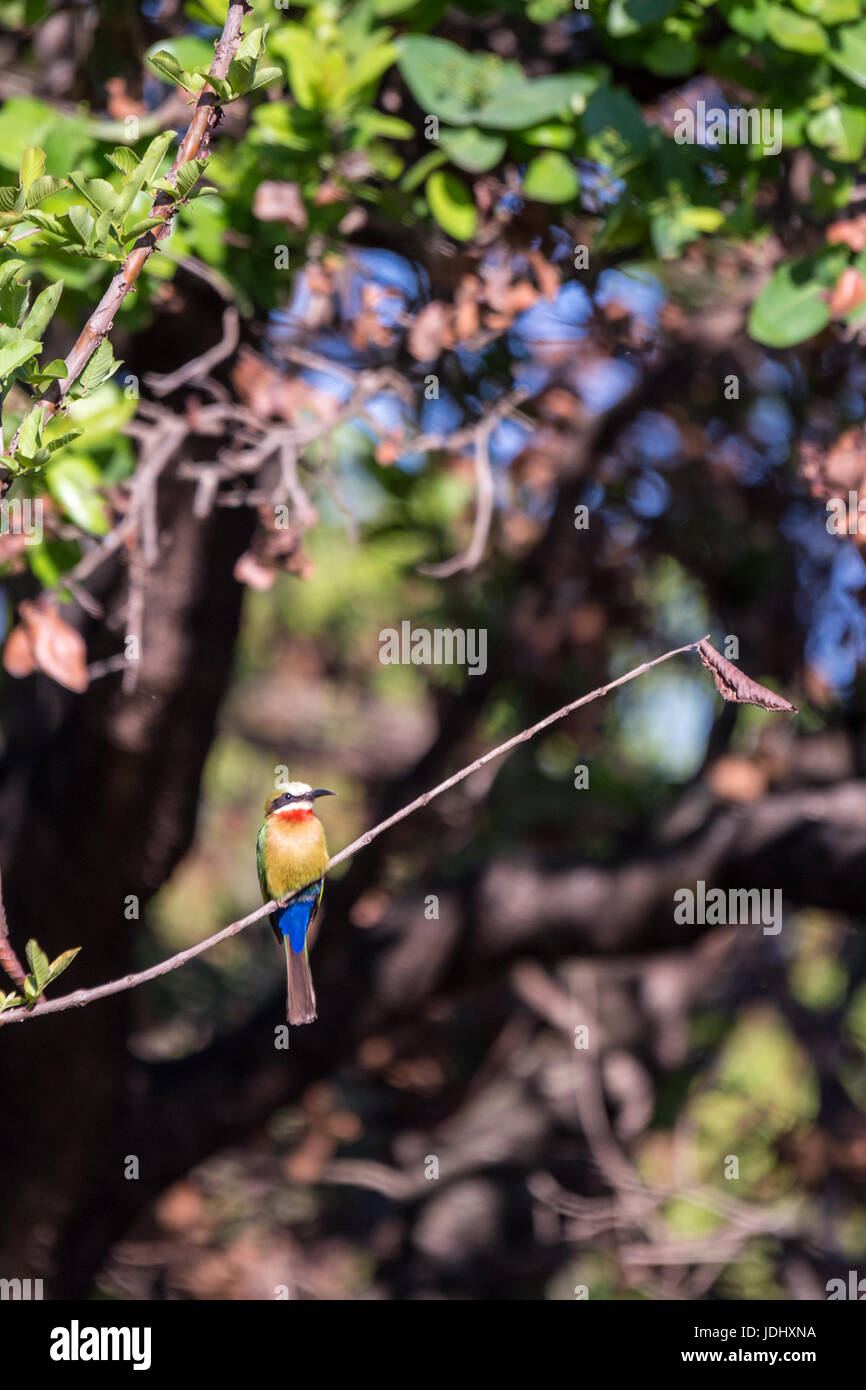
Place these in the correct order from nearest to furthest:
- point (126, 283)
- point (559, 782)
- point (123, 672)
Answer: point (126, 283) → point (123, 672) → point (559, 782)

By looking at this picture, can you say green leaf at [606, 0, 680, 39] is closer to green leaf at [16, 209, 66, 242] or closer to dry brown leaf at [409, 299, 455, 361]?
dry brown leaf at [409, 299, 455, 361]

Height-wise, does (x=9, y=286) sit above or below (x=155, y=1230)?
above

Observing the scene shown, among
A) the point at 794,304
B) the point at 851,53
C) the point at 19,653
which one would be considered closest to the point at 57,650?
the point at 19,653

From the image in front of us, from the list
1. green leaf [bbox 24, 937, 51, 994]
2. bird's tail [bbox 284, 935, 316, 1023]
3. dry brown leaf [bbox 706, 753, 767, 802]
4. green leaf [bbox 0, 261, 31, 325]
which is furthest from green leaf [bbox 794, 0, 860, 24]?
dry brown leaf [bbox 706, 753, 767, 802]

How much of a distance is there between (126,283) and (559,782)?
5.07 metres

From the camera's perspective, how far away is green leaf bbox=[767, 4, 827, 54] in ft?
8.52

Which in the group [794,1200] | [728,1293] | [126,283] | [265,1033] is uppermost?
[126,283]

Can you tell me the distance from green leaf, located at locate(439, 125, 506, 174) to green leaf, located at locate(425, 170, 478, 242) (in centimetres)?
11

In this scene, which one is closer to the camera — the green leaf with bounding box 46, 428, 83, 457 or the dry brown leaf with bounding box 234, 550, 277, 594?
the green leaf with bounding box 46, 428, 83, 457

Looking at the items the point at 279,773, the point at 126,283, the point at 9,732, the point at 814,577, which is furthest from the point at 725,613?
the point at 126,283

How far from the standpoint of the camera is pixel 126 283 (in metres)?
1.50

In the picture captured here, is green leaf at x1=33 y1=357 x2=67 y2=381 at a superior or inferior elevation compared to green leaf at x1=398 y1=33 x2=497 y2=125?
inferior

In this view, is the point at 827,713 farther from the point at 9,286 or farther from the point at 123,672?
→ the point at 9,286

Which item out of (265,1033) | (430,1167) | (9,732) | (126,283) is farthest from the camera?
(430,1167)
